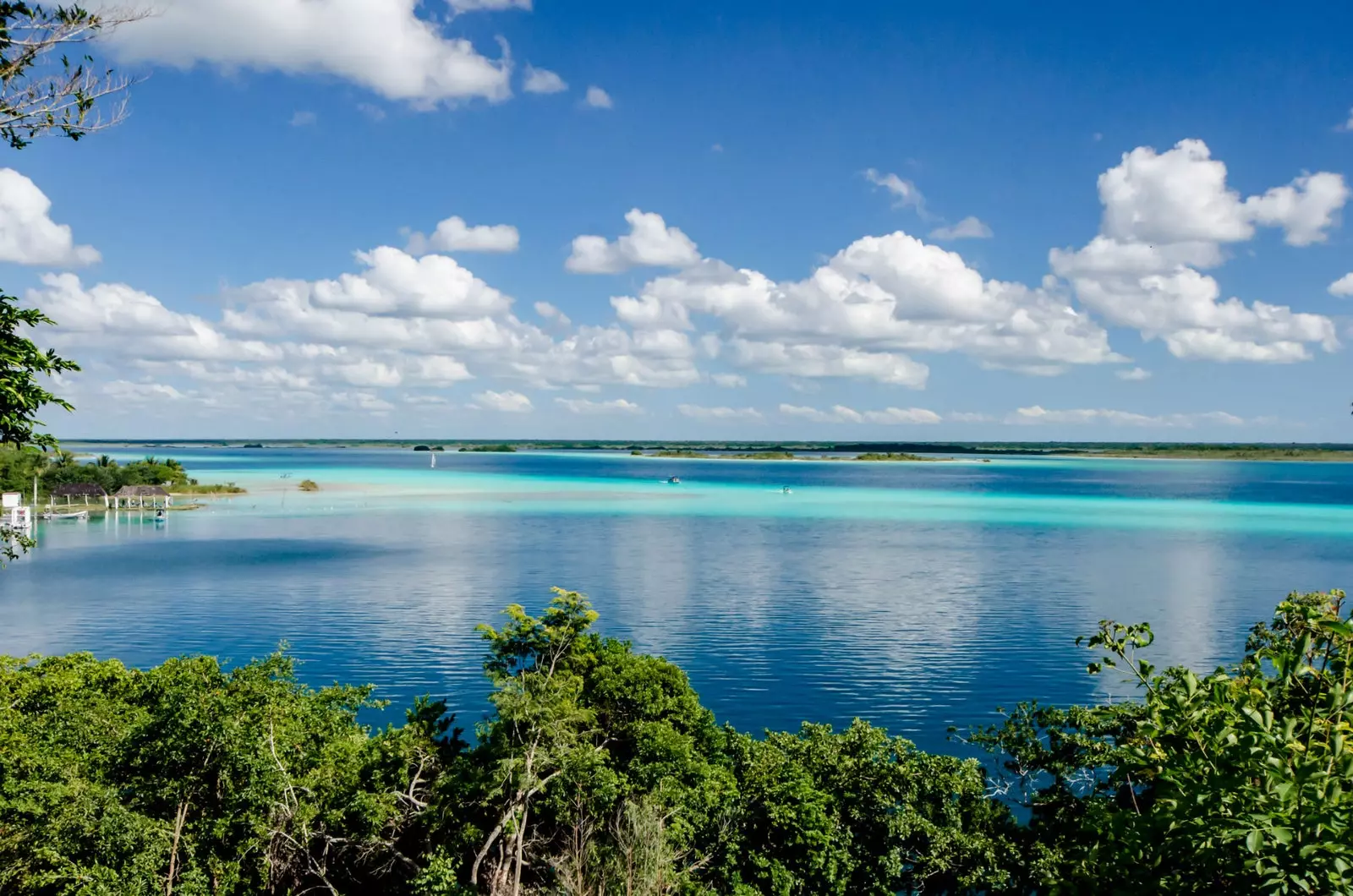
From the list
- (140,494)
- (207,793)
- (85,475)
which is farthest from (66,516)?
(207,793)

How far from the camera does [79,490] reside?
103250mm

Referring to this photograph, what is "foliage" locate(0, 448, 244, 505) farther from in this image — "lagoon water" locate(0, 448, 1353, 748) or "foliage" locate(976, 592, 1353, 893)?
"foliage" locate(976, 592, 1353, 893)

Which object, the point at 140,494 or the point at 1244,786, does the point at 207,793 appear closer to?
the point at 1244,786

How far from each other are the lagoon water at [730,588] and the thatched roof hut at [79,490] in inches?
463

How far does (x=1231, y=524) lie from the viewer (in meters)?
91.0

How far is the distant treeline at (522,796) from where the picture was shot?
16.5 meters

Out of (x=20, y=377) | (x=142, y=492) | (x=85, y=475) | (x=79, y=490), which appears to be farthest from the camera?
(x=85, y=475)

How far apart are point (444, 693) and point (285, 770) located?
1524cm

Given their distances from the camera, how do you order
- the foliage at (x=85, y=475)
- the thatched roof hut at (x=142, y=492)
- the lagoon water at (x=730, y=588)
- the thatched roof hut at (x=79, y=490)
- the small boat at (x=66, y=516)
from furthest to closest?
the foliage at (x=85, y=475) < the thatched roof hut at (x=79, y=490) < the thatched roof hut at (x=142, y=492) < the small boat at (x=66, y=516) < the lagoon water at (x=730, y=588)

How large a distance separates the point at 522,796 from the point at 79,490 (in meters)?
106

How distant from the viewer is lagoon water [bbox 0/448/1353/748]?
3628cm

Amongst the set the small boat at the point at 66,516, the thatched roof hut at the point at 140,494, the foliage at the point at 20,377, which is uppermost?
the foliage at the point at 20,377

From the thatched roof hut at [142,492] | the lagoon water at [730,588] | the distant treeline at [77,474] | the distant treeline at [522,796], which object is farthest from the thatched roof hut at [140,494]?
the distant treeline at [522,796]

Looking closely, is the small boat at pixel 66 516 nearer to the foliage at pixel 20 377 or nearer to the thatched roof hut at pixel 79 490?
the thatched roof hut at pixel 79 490
